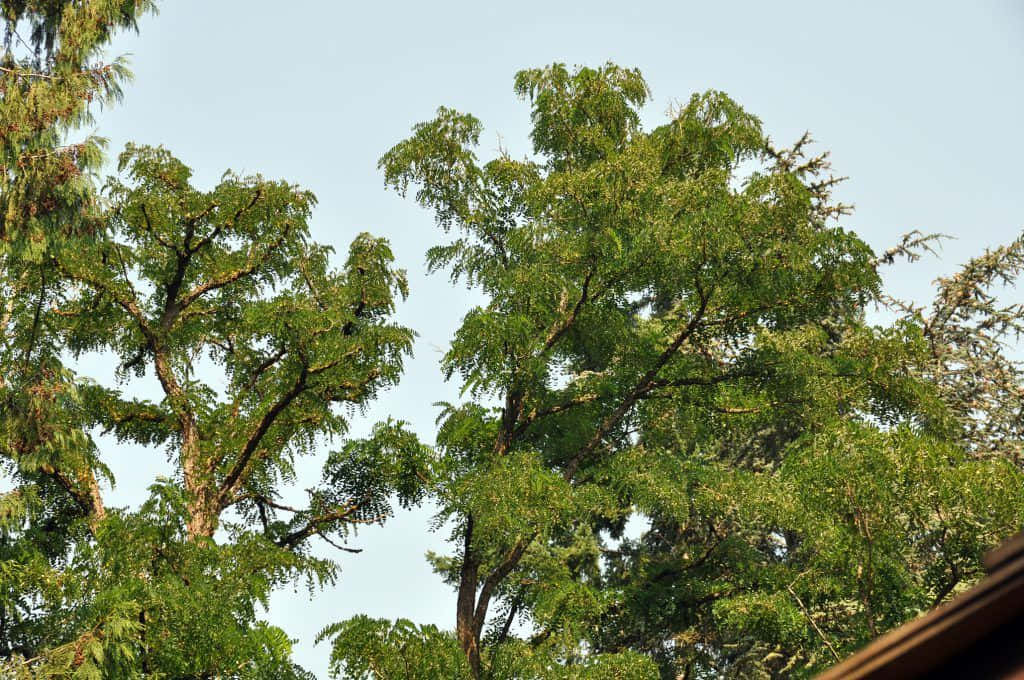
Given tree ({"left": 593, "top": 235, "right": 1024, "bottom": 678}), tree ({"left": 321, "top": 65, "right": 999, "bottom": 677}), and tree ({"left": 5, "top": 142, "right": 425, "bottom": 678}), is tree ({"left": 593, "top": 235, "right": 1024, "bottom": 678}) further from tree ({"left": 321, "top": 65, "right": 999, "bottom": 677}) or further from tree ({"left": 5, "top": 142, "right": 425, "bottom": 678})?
tree ({"left": 5, "top": 142, "right": 425, "bottom": 678})

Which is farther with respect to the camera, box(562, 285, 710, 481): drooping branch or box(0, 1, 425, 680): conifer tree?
box(562, 285, 710, 481): drooping branch

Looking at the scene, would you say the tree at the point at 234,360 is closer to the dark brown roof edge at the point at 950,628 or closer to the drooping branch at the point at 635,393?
the drooping branch at the point at 635,393

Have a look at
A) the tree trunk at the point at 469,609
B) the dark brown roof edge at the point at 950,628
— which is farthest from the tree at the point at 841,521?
the dark brown roof edge at the point at 950,628

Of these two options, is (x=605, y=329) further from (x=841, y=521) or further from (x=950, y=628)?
(x=950, y=628)

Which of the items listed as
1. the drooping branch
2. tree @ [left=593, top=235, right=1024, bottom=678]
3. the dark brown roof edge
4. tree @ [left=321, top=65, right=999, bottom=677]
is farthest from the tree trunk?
the dark brown roof edge

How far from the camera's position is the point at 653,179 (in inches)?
582

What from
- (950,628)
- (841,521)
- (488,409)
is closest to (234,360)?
(488,409)

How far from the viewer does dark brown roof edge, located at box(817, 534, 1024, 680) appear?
3.24 meters

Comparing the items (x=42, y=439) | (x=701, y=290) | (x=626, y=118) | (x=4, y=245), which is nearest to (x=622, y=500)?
(x=701, y=290)

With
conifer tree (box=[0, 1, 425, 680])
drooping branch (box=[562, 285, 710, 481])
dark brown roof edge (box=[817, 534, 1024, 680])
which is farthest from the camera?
drooping branch (box=[562, 285, 710, 481])

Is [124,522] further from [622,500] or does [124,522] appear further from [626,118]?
[626,118]

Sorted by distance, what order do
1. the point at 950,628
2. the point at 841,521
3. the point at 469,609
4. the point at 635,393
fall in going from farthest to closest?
the point at 635,393 < the point at 469,609 < the point at 841,521 < the point at 950,628

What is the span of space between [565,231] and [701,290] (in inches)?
92.3

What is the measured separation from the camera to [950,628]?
132 inches
